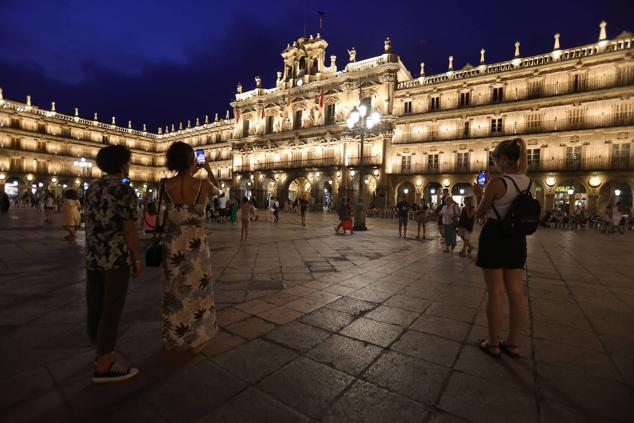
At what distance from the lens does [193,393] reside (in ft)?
6.17

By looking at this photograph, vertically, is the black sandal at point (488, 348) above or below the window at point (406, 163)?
below

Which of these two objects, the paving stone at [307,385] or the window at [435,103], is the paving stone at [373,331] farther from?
the window at [435,103]

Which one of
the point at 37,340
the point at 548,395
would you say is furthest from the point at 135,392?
the point at 548,395

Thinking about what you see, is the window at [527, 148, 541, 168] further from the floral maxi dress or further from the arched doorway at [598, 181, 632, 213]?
the floral maxi dress

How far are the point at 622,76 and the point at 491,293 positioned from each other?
27425 millimetres

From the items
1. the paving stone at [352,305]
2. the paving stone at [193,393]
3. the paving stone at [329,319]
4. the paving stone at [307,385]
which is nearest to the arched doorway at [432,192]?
the paving stone at [352,305]

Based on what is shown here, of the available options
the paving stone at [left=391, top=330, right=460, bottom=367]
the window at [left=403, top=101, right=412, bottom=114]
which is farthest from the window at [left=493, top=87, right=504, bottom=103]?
the paving stone at [left=391, top=330, right=460, bottom=367]

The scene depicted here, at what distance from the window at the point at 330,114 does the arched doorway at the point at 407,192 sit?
377 inches

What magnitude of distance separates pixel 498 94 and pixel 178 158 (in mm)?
28283

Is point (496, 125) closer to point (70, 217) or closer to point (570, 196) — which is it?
point (570, 196)

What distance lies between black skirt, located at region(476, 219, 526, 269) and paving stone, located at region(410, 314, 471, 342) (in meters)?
0.77

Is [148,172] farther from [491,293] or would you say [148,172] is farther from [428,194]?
[491,293]

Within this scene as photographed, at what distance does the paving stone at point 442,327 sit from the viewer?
2.78m

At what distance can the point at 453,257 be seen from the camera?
6.97m
